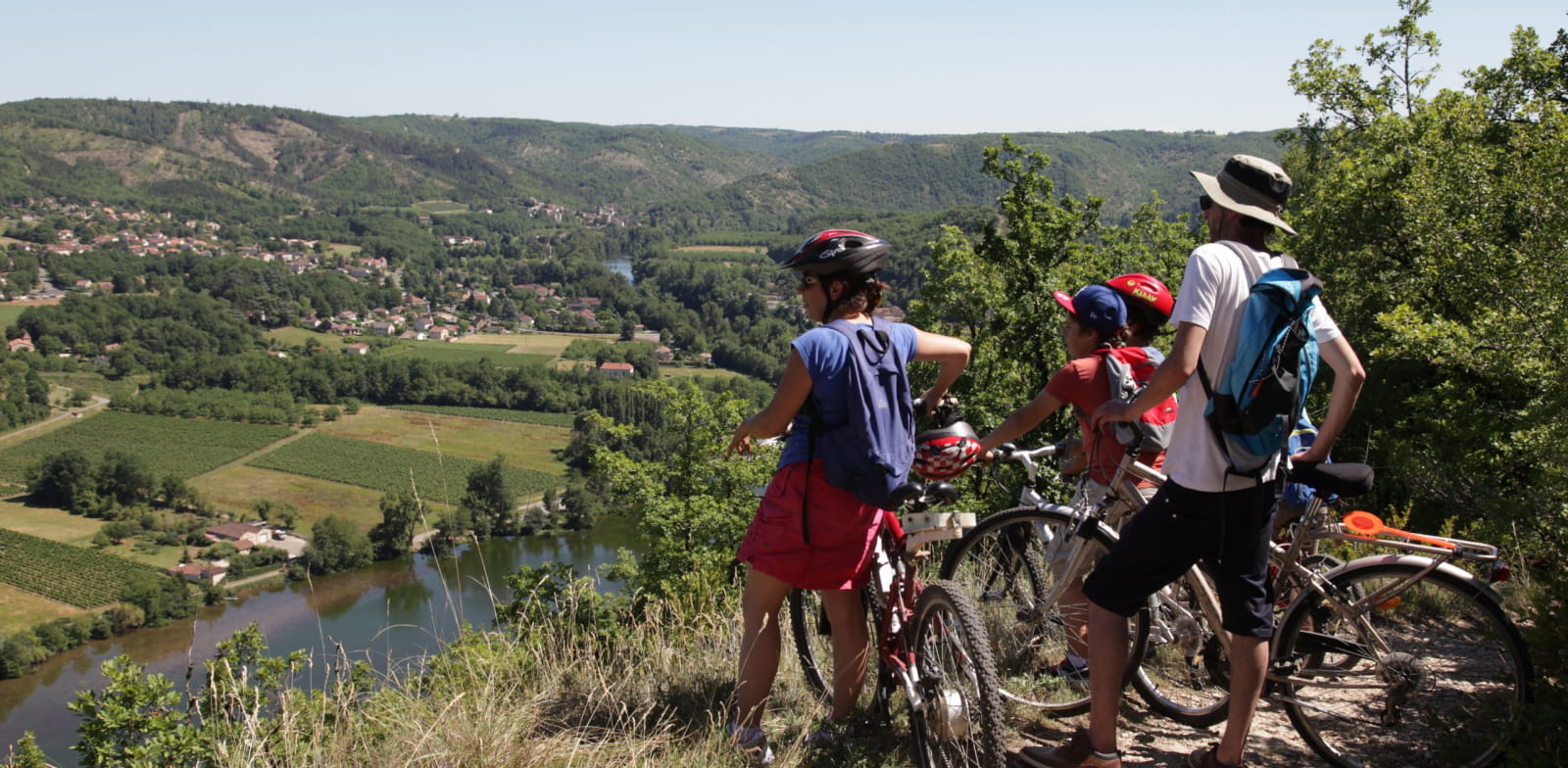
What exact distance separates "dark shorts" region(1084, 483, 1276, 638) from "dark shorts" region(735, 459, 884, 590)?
0.62 metres

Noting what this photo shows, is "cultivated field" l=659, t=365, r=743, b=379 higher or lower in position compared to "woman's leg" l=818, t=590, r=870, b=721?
lower

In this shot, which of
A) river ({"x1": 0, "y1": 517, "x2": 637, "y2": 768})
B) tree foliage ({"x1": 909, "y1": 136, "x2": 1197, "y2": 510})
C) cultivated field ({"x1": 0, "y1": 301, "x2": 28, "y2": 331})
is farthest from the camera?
cultivated field ({"x1": 0, "y1": 301, "x2": 28, "y2": 331})

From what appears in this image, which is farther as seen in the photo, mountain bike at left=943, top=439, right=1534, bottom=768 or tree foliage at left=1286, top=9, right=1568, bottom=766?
tree foliage at left=1286, top=9, right=1568, bottom=766

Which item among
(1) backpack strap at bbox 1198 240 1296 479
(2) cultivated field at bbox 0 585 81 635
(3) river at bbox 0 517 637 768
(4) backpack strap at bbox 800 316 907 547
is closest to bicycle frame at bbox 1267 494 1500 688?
(1) backpack strap at bbox 1198 240 1296 479

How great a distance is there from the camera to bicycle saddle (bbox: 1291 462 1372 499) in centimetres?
236

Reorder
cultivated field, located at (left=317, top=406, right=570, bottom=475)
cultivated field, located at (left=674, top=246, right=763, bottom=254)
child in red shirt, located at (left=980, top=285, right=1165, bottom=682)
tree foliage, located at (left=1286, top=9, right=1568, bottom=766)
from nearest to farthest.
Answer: child in red shirt, located at (left=980, top=285, right=1165, bottom=682)
tree foliage, located at (left=1286, top=9, right=1568, bottom=766)
cultivated field, located at (left=317, top=406, right=570, bottom=475)
cultivated field, located at (left=674, top=246, right=763, bottom=254)

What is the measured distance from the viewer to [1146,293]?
2.98m

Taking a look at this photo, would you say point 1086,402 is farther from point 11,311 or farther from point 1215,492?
point 11,311

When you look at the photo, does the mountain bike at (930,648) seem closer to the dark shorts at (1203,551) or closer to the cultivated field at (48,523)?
the dark shorts at (1203,551)

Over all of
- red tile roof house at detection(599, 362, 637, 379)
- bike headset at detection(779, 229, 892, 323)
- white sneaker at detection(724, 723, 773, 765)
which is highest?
bike headset at detection(779, 229, 892, 323)

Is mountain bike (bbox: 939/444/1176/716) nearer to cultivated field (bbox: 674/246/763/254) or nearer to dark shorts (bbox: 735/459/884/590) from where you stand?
dark shorts (bbox: 735/459/884/590)

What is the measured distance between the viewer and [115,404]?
7150 centimetres

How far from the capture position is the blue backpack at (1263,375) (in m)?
2.16

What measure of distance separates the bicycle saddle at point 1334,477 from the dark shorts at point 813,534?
3.45ft
